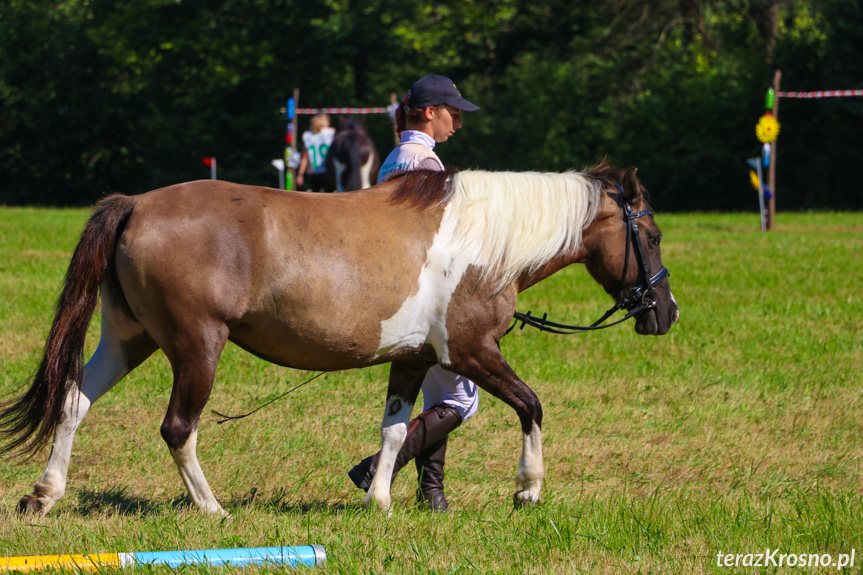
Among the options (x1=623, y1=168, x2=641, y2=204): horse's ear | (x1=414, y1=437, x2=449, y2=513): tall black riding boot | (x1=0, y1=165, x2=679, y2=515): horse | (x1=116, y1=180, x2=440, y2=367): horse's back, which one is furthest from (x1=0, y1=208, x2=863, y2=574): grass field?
(x1=623, y1=168, x2=641, y2=204): horse's ear

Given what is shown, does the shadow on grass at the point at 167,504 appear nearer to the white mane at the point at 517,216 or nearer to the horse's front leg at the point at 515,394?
the horse's front leg at the point at 515,394

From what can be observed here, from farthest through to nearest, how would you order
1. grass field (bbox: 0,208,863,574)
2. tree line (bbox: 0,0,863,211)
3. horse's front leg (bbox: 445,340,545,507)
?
1. tree line (bbox: 0,0,863,211)
2. horse's front leg (bbox: 445,340,545,507)
3. grass field (bbox: 0,208,863,574)

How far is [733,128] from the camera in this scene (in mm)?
30422

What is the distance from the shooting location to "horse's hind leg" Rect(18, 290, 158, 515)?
418cm

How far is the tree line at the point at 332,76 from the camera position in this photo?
1339 inches

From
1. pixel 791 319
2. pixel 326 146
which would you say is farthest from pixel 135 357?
pixel 326 146

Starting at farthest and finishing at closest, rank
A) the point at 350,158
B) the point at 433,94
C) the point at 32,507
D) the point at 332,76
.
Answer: the point at 332,76
the point at 350,158
the point at 433,94
the point at 32,507

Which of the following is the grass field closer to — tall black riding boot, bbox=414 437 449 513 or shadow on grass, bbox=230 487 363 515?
shadow on grass, bbox=230 487 363 515

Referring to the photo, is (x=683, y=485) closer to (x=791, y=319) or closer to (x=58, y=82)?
(x=791, y=319)

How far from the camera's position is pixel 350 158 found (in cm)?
1381

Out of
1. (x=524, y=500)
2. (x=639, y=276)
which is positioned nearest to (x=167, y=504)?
(x=524, y=500)

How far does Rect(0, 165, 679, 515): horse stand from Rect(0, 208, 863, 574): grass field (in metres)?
0.37

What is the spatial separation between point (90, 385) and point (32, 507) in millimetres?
562

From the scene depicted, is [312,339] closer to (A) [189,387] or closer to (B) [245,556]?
(A) [189,387]
